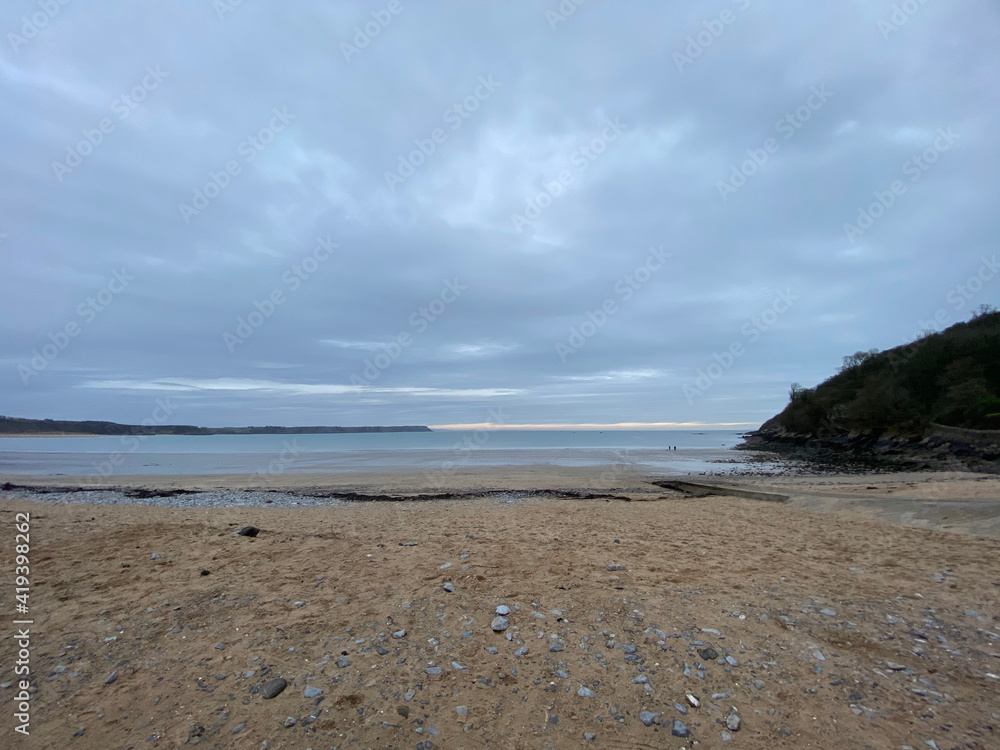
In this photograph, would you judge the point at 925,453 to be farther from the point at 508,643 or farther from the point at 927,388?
the point at 508,643

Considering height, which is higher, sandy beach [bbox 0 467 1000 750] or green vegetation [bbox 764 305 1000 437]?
green vegetation [bbox 764 305 1000 437]

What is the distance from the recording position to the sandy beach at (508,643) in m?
3.23

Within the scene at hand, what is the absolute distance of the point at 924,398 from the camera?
5178cm

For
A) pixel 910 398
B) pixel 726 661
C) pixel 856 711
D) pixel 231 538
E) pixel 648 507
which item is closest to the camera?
pixel 856 711

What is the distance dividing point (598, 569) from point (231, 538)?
6.39m

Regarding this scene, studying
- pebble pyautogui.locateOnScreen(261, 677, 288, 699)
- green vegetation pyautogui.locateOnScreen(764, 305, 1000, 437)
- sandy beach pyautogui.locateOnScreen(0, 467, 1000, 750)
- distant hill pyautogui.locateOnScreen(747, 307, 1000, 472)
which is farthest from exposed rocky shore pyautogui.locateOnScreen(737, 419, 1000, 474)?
pebble pyautogui.locateOnScreen(261, 677, 288, 699)

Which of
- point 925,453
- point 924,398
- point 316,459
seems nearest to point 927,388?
point 924,398

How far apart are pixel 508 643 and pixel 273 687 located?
1.98 meters

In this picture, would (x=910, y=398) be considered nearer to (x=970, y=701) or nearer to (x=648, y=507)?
(x=648, y=507)

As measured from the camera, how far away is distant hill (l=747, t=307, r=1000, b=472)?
4156 cm

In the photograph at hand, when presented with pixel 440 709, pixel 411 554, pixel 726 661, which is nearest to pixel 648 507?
pixel 411 554

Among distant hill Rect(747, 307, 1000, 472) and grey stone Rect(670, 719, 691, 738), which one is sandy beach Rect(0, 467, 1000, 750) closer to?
grey stone Rect(670, 719, 691, 738)

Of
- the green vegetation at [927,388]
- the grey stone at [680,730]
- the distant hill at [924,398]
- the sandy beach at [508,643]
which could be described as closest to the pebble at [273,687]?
the sandy beach at [508,643]

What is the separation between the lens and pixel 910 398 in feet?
166
